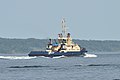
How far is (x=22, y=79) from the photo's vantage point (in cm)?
10406

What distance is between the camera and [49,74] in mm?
115938

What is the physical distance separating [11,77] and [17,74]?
776 centimetres

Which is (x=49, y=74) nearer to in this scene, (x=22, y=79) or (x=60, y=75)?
(x=60, y=75)

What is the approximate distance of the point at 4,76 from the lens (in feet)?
368

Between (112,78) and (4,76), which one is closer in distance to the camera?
(112,78)

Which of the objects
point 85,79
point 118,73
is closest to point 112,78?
point 85,79

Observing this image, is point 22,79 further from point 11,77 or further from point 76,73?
point 76,73

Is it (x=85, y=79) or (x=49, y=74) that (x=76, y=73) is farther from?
(x=85, y=79)

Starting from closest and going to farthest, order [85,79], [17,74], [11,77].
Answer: [85,79]
[11,77]
[17,74]

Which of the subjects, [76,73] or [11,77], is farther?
[76,73]

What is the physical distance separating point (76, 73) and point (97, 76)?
9.73 meters

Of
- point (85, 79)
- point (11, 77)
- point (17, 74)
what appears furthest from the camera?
point (17, 74)

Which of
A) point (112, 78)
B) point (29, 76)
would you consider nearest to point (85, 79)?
point (112, 78)

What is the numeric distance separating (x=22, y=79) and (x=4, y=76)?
8.78m
